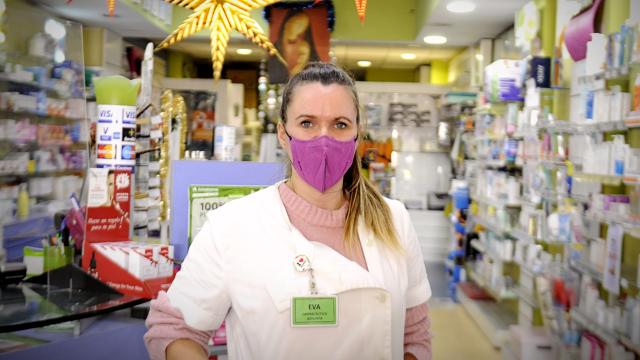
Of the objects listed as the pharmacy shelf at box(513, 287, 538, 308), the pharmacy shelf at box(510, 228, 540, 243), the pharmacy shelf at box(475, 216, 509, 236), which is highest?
the pharmacy shelf at box(510, 228, 540, 243)

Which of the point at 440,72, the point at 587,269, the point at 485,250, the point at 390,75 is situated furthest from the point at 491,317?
the point at 390,75

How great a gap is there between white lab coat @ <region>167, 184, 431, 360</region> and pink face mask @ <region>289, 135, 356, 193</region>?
14cm

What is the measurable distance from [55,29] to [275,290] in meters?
2.28

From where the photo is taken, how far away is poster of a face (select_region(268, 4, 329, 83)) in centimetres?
813

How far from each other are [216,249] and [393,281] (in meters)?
0.46

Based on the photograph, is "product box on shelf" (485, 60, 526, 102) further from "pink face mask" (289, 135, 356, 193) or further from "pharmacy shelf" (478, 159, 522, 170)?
"pink face mask" (289, 135, 356, 193)

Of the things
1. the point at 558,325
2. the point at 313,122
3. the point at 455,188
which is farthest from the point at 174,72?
the point at 313,122

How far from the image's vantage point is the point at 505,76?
573cm

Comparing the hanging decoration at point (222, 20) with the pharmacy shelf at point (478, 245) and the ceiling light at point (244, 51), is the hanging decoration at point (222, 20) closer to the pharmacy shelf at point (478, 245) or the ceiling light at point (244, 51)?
the pharmacy shelf at point (478, 245)

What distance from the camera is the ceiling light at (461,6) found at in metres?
6.05

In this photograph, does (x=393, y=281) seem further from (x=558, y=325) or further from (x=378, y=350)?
(x=558, y=325)

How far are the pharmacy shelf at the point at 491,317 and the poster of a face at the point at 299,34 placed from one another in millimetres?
3659

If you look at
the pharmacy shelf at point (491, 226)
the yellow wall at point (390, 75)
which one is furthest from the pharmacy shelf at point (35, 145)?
the yellow wall at point (390, 75)

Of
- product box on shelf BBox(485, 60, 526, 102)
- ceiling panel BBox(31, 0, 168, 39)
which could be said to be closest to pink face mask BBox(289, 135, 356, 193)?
product box on shelf BBox(485, 60, 526, 102)
